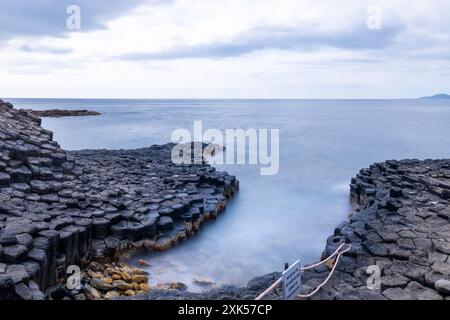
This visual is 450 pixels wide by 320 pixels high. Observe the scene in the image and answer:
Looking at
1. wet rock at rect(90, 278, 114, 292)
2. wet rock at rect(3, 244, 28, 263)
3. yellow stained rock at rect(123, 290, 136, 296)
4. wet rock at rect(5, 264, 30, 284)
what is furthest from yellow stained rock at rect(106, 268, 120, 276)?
wet rock at rect(5, 264, 30, 284)

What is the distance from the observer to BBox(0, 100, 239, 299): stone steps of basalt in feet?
18.7

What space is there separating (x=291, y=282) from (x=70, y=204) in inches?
212

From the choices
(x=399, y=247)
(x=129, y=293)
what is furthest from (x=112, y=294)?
(x=399, y=247)

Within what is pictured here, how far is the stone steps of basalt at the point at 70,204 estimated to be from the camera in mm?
5688

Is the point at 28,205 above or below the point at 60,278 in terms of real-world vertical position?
above

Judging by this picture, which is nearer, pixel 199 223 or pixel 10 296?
pixel 10 296

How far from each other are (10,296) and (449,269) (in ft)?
16.9

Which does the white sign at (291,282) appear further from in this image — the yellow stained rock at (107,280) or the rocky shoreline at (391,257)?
the yellow stained rock at (107,280)

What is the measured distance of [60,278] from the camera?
6.31m

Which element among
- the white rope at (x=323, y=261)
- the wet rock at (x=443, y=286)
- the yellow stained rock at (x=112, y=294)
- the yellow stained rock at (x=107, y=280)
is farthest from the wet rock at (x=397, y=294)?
the yellow stained rock at (x=107, y=280)

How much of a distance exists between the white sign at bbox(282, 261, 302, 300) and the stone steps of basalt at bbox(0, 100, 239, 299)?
2.84 meters

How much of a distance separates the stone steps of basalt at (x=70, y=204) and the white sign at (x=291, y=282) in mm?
2845

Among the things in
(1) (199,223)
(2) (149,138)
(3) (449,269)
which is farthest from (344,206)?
(2) (149,138)

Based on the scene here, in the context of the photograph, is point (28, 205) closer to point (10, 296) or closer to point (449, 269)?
point (10, 296)
